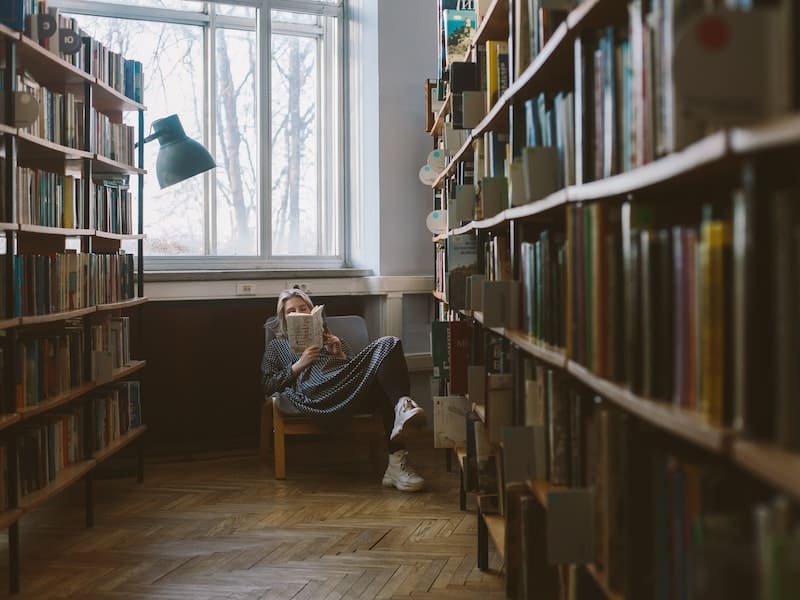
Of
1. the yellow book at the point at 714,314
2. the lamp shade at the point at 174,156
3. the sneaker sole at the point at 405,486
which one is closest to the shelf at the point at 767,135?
the yellow book at the point at 714,314

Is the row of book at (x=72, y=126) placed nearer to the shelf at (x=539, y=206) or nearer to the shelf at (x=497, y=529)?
the shelf at (x=539, y=206)

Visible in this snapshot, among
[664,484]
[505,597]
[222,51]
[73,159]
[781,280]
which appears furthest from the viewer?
[222,51]

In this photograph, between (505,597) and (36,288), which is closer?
(505,597)

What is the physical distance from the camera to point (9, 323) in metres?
2.38

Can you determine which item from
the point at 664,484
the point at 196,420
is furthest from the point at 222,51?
the point at 664,484

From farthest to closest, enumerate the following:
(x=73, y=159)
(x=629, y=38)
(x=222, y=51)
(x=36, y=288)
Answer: (x=222, y=51), (x=73, y=159), (x=36, y=288), (x=629, y=38)

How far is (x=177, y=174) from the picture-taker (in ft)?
12.6

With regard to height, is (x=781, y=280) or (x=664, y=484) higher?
(x=781, y=280)

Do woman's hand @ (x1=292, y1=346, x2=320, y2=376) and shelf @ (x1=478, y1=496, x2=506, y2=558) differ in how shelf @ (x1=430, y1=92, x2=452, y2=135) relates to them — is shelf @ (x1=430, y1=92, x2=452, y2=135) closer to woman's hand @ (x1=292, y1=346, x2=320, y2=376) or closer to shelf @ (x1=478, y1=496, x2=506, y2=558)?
woman's hand @ (x1=292, y1=346, x2=320, y2=376)

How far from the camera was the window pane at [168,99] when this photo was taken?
441cm

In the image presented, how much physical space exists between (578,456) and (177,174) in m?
2.89

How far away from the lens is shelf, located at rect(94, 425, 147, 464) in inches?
124

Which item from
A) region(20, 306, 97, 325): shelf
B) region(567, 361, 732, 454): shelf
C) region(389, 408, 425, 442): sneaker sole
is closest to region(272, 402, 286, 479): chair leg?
region(389, 408, 425, 442): sneaker sole

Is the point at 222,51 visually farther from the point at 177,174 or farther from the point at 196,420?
the point at 196,420
